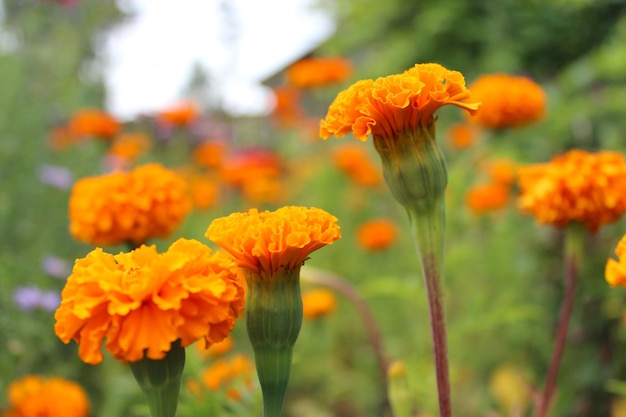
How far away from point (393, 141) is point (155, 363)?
0.32 m

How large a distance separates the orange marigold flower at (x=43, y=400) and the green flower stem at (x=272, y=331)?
3.08 ft

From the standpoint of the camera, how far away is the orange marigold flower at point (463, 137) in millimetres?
3074

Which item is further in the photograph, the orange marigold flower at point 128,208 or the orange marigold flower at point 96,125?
the orange marigold flower at point 96,125

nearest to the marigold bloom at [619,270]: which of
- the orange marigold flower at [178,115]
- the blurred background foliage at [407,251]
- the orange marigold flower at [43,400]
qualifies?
the blurred background foliage at [407,251]

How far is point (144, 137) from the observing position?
3916 mm

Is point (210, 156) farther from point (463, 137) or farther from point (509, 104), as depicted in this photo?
point (509, 104)

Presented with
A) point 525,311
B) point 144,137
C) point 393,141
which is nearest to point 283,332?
point 393,141

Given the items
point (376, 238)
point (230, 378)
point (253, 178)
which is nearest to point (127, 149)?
point (253, 178)

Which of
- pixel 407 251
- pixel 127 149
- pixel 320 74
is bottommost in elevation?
pixel 407 251

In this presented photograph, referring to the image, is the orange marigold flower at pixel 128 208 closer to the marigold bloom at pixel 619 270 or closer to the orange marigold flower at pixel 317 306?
the marigold bloom at pixel 619 270

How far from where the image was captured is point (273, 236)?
576 mm

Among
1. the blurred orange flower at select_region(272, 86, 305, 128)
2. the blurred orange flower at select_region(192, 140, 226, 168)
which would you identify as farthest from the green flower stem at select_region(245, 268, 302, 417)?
the blurred orange flower at select_region(272, 86, 305, 128)

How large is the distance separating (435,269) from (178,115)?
8.15 ft

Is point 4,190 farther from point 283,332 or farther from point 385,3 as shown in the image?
point 385,3
